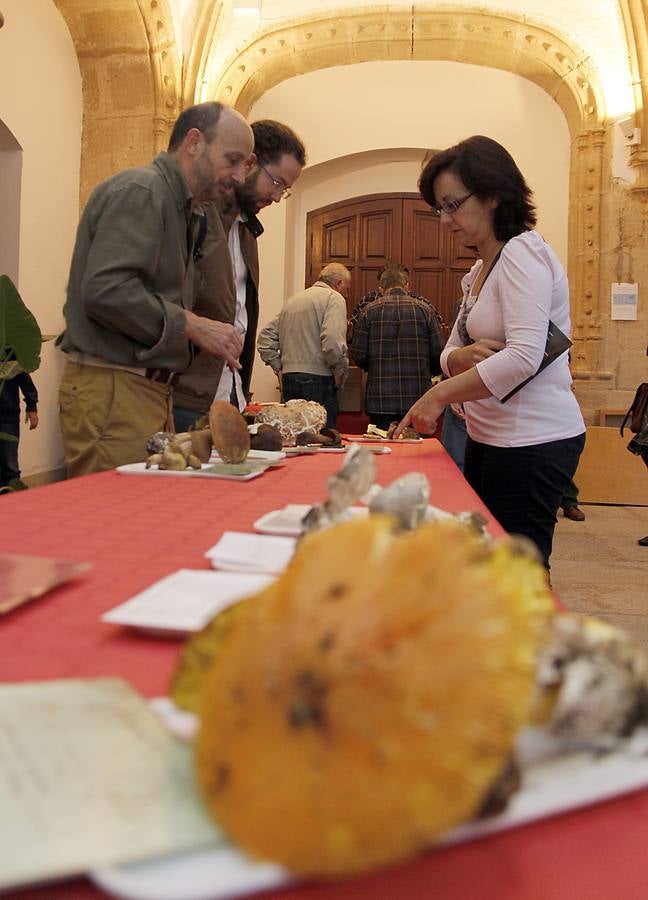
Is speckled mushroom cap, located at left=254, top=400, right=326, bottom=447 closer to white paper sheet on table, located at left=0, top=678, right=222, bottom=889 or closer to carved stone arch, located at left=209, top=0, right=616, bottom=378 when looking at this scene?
white paper sheet on table, located at left=0, top=678, right=222, bottom=889

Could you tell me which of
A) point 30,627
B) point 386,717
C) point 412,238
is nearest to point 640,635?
point 30,627

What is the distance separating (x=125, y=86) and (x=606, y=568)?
5315 mm

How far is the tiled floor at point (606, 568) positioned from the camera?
3417 mm

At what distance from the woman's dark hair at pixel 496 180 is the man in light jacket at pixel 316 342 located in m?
3.49

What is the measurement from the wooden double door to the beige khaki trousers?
23.4 ft

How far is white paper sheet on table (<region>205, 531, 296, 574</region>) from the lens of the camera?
896 millimetres

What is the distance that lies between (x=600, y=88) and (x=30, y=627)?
8.05 meters

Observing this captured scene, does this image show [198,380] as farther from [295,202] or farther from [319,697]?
[295,202]

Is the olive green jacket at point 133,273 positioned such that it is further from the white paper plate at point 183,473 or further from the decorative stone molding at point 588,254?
the decorative stone molding at point 588,254

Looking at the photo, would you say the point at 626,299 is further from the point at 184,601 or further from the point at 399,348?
the point at 184,601

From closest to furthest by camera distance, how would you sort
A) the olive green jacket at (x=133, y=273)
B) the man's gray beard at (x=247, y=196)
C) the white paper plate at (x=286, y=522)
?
the white paper plate at (x=286, y=522) < the olive green jacket at (x=133, y=273) < the man's gray beard at (x=247, y=196)

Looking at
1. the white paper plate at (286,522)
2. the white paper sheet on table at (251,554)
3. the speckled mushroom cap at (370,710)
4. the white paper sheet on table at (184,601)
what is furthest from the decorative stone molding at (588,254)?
the speckled mushroom cap at (370,710)

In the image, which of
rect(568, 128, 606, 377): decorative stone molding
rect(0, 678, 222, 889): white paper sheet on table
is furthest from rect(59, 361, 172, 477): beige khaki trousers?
rect(568, 128, 606, 377): decorative stone molding

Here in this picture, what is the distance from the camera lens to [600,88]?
24.2 ft
